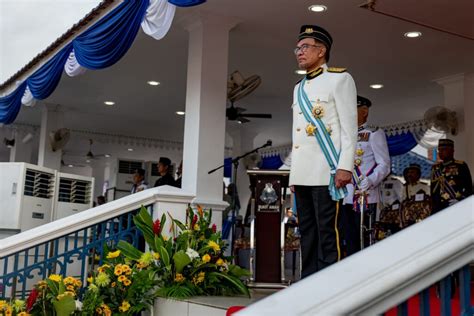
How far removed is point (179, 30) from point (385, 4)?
232cm

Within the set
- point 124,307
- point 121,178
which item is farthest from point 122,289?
point 121,178

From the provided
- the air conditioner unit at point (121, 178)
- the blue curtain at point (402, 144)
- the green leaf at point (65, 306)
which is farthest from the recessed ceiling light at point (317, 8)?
the air conditioner unit at point (121, 178)

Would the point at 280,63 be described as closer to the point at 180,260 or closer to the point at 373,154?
the point at 373,154

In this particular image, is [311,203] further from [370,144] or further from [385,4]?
[385,4]

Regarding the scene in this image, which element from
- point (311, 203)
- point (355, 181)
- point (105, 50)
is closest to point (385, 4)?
point (355, 181)

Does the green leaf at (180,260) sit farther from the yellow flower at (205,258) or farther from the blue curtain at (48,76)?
the blue curtain at (48,76)

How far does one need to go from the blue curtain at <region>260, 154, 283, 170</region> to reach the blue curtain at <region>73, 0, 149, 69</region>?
8472 mm

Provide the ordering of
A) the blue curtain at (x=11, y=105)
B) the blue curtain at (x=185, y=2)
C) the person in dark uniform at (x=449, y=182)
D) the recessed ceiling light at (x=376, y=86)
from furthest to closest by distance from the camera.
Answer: the recessed ceiling light at (x=376, y=86) → the blue curtain at (x=11, y=105) → the person in dark uniform at (x=449, y=182) → the blue curtain at (x=185, y=2)

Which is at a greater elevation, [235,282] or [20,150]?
[20,150]

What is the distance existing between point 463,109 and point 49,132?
24.2 ft

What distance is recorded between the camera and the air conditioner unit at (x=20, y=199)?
530 centimetres

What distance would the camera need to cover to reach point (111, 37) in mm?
5621

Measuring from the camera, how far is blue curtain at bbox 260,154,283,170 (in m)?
14.2

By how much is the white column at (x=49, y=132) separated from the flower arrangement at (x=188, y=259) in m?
7.40
